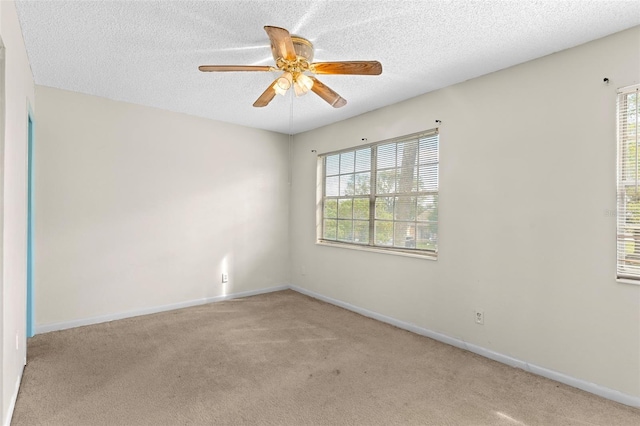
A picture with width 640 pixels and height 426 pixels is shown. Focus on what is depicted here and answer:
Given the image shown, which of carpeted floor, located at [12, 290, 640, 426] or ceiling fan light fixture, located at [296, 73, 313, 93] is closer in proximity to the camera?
carpeted floor, located at [12, 290, 640, 426]

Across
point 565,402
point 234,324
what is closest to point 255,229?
point 234,324

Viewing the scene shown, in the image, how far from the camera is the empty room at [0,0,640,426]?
6.78ft

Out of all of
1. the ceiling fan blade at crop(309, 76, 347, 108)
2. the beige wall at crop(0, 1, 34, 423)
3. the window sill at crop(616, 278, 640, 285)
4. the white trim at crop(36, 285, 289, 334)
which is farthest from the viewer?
the white trim at crop(36, 285, 289, 334)

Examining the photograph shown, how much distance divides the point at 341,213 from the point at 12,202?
332 centimetres

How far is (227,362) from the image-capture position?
2703 millimetres

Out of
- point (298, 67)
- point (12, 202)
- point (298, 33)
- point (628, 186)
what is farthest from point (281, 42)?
point (628, 186)

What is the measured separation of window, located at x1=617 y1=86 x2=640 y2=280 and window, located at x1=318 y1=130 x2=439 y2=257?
1.40 metres

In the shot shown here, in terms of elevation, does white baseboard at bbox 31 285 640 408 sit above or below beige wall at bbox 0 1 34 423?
below

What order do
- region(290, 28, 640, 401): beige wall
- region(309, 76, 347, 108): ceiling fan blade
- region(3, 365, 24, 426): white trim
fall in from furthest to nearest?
1. region(309, 76, 347, 108): ceiling fan blade
2. region(290, 28, 640, 401): beige wall
3. region(3, 365, 24, 426): white trim

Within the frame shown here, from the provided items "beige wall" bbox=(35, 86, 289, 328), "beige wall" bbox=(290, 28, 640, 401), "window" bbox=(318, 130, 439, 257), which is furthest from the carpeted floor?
"window" bbox=(318, 130, 439, 257)

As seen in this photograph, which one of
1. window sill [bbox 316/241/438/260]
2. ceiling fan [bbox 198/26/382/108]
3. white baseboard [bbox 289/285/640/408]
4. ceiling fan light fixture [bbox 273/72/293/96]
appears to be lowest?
white baseboard [bbox 289/285/640/408]

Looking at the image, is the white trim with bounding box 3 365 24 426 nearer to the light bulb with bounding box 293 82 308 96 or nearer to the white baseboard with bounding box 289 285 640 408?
the light bulb with bounding box 293 82 308 96

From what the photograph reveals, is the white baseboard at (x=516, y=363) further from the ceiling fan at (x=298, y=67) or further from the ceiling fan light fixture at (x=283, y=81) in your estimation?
the ceiling fan light fixture at (x=283, y=81)

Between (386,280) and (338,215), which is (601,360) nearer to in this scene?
(386,280)
